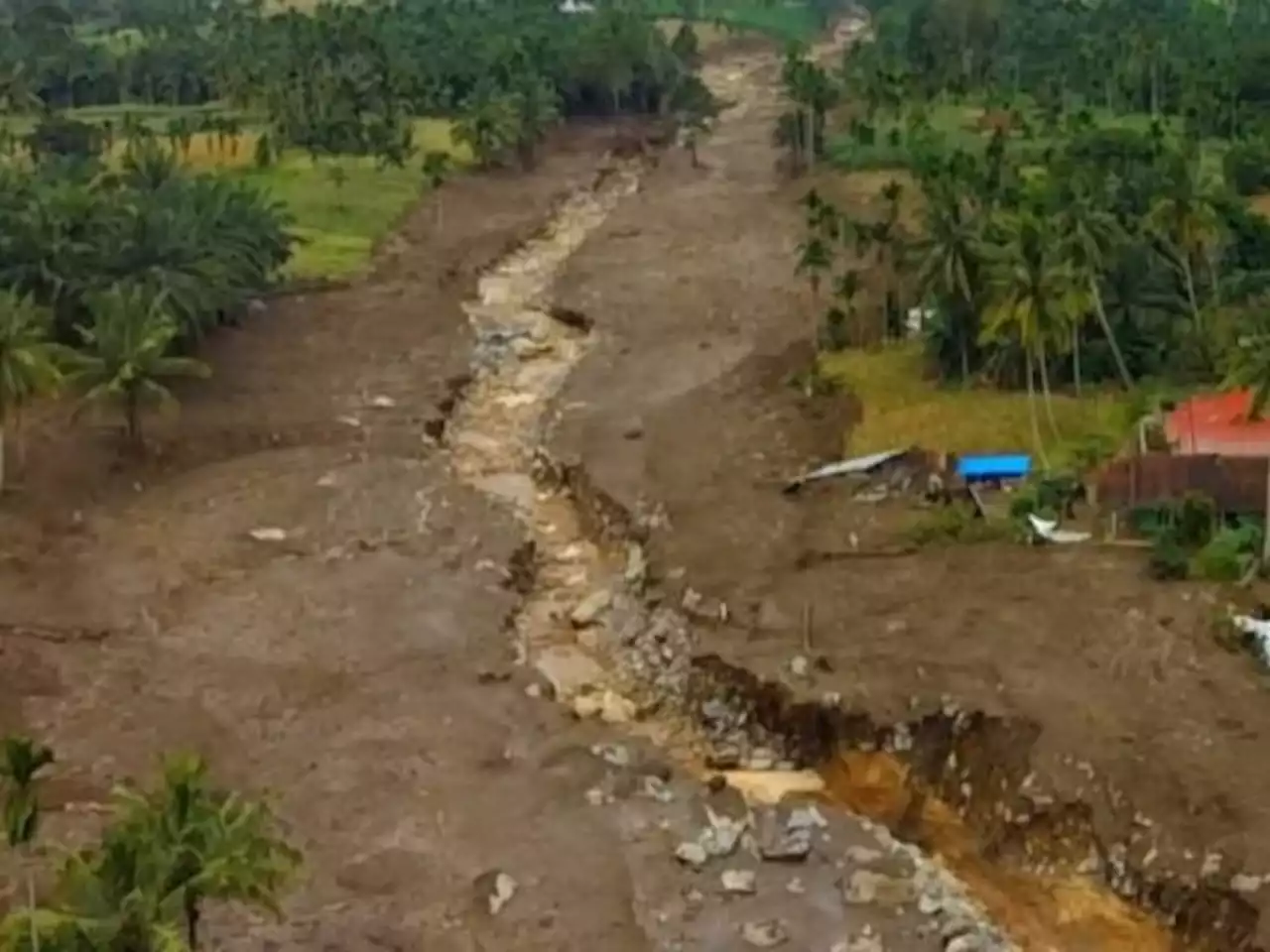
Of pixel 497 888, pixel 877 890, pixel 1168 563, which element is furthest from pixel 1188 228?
pixel 497 888

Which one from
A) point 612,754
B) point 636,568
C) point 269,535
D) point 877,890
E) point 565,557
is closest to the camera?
point 877,890

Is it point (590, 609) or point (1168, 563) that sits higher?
point (1168, 563)

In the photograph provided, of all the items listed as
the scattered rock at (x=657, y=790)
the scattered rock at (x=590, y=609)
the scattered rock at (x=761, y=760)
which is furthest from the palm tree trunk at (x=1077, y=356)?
the scattered rock at (x=657, y=790)

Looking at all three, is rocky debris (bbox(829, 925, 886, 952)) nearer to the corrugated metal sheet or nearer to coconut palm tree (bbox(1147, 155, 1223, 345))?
the corrugated metal sheet

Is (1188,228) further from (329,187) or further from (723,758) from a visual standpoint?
(329,187)

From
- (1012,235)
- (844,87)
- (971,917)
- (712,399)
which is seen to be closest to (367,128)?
(844,87)

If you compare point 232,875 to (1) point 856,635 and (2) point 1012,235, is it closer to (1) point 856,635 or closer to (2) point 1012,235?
(1) point 856,635

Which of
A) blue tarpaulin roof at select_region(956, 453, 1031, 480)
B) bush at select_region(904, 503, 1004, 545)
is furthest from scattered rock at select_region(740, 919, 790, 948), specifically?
blue tarpaulin roof at select_region(956, 453, 1031, 480)
